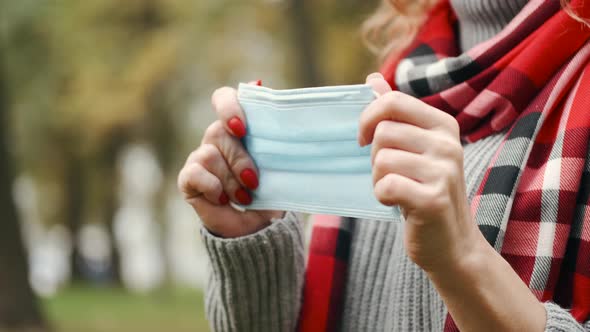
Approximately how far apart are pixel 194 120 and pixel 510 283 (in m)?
10.9

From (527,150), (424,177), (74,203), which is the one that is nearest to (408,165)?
(424,177)

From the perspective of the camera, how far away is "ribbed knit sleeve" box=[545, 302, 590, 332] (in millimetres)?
1152

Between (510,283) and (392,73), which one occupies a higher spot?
(392,73)

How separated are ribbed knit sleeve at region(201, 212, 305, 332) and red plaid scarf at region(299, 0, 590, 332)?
55mm

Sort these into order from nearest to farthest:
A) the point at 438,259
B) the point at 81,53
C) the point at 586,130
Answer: the point at 438,259
the point at 586,130
the point at 81,53

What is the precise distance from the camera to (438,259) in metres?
1.07

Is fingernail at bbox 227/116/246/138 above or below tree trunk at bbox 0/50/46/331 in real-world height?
above

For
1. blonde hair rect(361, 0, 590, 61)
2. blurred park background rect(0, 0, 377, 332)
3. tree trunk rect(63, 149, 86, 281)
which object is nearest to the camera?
blonde hair rect(361, 0, 590, 61)

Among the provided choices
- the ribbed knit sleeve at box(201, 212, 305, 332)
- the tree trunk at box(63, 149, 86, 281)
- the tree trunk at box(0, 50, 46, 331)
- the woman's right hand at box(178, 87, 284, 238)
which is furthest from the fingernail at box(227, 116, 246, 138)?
the tree trunk at box(63, 149, 86, 281)

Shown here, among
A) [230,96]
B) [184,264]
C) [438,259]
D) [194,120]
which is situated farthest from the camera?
[184,264]

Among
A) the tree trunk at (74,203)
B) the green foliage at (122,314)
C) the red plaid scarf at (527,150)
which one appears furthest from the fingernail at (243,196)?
the tree trunk at (74,203)

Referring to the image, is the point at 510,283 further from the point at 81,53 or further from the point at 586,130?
the point at 81,53

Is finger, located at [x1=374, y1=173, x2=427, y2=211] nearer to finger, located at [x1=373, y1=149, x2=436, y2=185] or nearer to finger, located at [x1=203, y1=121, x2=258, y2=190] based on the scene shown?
finger, located at [x1=373, y1=149, x2=436, y2=185]

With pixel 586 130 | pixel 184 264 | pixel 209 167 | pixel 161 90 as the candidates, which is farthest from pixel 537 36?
pixel 184 264
